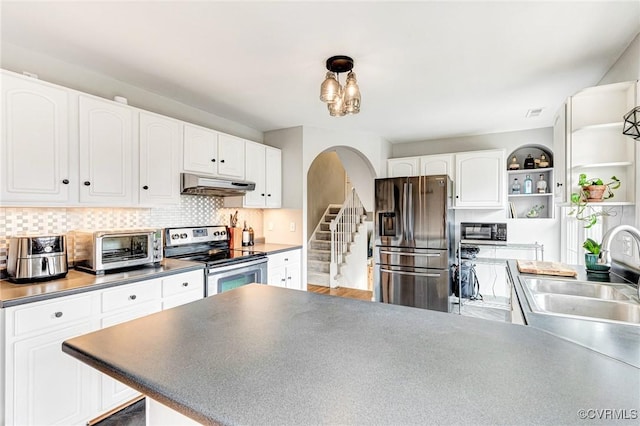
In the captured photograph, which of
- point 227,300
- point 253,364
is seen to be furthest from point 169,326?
point 253,364

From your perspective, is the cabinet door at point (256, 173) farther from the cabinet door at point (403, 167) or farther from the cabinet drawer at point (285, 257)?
the cabinet door at point (403, 167)

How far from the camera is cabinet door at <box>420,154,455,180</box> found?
14.3ft

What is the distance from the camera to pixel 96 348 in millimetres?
936

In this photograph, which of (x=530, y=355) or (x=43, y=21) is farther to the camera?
(x=43, y=21)

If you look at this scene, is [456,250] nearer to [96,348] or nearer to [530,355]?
[530,355]

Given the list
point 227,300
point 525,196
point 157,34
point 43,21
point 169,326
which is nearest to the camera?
point 169,326

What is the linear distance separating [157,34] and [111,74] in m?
0.85

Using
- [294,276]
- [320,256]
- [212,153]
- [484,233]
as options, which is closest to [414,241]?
[484,233]

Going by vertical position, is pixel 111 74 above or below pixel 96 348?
above

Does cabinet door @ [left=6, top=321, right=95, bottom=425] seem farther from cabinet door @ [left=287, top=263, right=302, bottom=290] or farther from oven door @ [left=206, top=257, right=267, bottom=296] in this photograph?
cabinet door @ [left=287, top=263, right=302, bottom=290]

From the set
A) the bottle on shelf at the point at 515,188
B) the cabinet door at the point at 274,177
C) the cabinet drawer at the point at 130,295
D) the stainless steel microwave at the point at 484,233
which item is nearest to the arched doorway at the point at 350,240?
the cabinet door at the point at 274,177

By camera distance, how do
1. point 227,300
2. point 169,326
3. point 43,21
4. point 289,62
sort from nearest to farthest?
point 169,326, point 227,300, point 43,21, point 289,62

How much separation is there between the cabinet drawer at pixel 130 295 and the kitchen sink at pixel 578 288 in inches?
97.5

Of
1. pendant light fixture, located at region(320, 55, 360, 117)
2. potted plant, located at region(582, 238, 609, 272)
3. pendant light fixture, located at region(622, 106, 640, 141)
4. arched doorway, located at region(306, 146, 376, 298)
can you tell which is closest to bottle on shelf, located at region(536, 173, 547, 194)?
arched doorway, located at region(306, 146, 376, 298)
